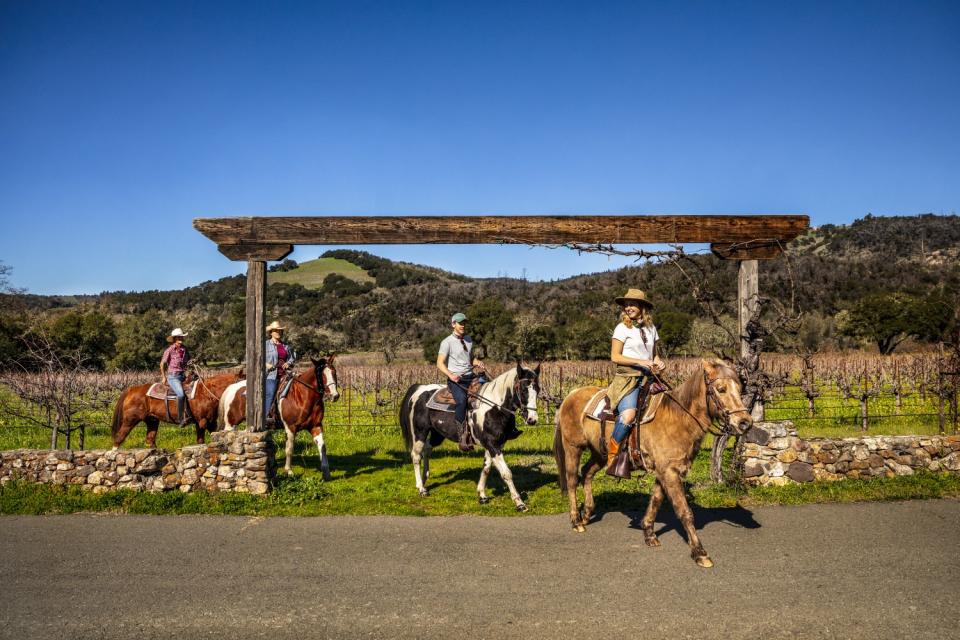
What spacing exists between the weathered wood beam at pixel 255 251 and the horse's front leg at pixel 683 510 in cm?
606

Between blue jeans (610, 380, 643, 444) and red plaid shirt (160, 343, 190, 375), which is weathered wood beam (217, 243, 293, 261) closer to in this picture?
red plaid shirt (160, 343, 190, 375)

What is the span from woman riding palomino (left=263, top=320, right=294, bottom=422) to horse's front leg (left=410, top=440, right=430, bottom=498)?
3.08 metres

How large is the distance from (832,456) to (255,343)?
341 inches

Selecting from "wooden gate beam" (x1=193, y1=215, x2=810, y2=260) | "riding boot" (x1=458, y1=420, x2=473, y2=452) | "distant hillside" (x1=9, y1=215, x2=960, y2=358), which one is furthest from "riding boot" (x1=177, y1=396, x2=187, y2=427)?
"distant hillside" (x1=9, y1=215, x2=960, y2=358)

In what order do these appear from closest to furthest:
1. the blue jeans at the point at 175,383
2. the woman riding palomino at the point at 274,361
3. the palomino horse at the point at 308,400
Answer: the palomino horse at the point at 308,400 → the woman riding palomino at the point at 274,361 → the blue jeans at the point at 175,383

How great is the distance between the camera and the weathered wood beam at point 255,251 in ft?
29.6

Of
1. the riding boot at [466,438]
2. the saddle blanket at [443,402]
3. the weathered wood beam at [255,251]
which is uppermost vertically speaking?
the weathered wood beam at [255,251]

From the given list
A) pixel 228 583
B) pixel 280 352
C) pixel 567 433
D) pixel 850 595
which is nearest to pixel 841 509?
pixel 850 595

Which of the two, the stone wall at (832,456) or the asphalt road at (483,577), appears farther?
the stone wall at (832,456)

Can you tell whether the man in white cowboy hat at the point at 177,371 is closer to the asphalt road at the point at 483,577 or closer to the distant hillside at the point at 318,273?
the asphalt road at the point at 483,577

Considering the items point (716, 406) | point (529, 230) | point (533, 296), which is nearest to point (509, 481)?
point (716, 406)

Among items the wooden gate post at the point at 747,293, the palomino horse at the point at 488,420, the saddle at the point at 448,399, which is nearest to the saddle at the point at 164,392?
the palomino horse at the point at 488,420

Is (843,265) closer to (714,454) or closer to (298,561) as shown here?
(714,454)

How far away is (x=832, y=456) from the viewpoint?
890 cm
